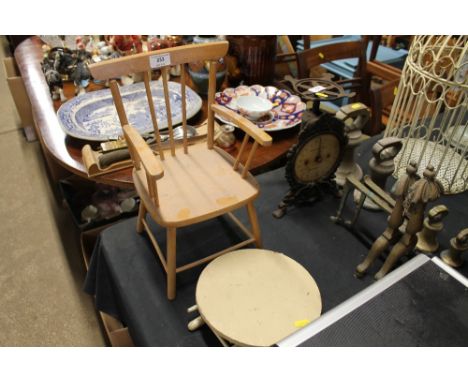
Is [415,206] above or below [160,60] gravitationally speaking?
below

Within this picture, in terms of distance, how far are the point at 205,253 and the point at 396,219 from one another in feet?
1.79

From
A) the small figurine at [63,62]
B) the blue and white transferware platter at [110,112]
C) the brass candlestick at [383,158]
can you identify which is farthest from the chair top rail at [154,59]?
the small figurine at [63,62]

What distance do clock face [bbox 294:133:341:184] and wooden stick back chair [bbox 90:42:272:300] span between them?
0.15 m

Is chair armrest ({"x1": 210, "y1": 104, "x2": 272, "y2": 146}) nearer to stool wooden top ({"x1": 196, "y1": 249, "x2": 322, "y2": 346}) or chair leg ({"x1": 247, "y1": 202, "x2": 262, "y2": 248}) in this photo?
chair leg ({"x1": 247, "y1": 202, "x2": 262, "y2": 248})

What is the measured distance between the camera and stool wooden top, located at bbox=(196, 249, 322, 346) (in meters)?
0.79

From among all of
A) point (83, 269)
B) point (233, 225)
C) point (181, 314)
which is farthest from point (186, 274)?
point (83, 269)

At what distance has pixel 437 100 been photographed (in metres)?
1.08

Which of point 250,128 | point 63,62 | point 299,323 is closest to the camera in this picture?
point 299,323

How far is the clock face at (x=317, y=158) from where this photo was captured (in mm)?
1097

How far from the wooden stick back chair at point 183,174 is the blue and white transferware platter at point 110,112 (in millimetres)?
292

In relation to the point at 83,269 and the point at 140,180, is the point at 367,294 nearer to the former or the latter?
the point at 140,180

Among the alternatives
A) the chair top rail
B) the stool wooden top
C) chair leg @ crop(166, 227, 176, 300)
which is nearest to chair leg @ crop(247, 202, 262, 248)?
the stool wooden top

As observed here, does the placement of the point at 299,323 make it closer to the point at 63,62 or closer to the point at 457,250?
the point at 457,250

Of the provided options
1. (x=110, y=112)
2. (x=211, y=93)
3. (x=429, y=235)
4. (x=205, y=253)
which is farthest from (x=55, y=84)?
(x=429, y=235)
